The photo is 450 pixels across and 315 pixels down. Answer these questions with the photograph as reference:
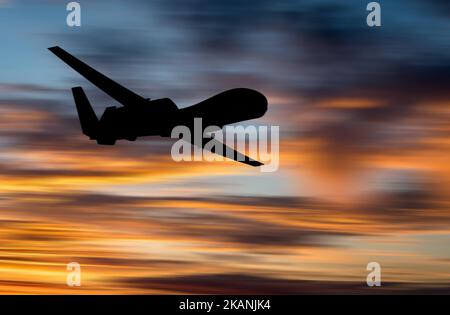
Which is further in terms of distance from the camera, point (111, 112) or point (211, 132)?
point (111, 112)

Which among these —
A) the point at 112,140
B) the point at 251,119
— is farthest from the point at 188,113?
the point at 112,140

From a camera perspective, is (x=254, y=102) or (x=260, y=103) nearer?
(x=254, y=102)

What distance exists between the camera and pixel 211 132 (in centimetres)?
4859

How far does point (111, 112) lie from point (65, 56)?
23.9 feet
